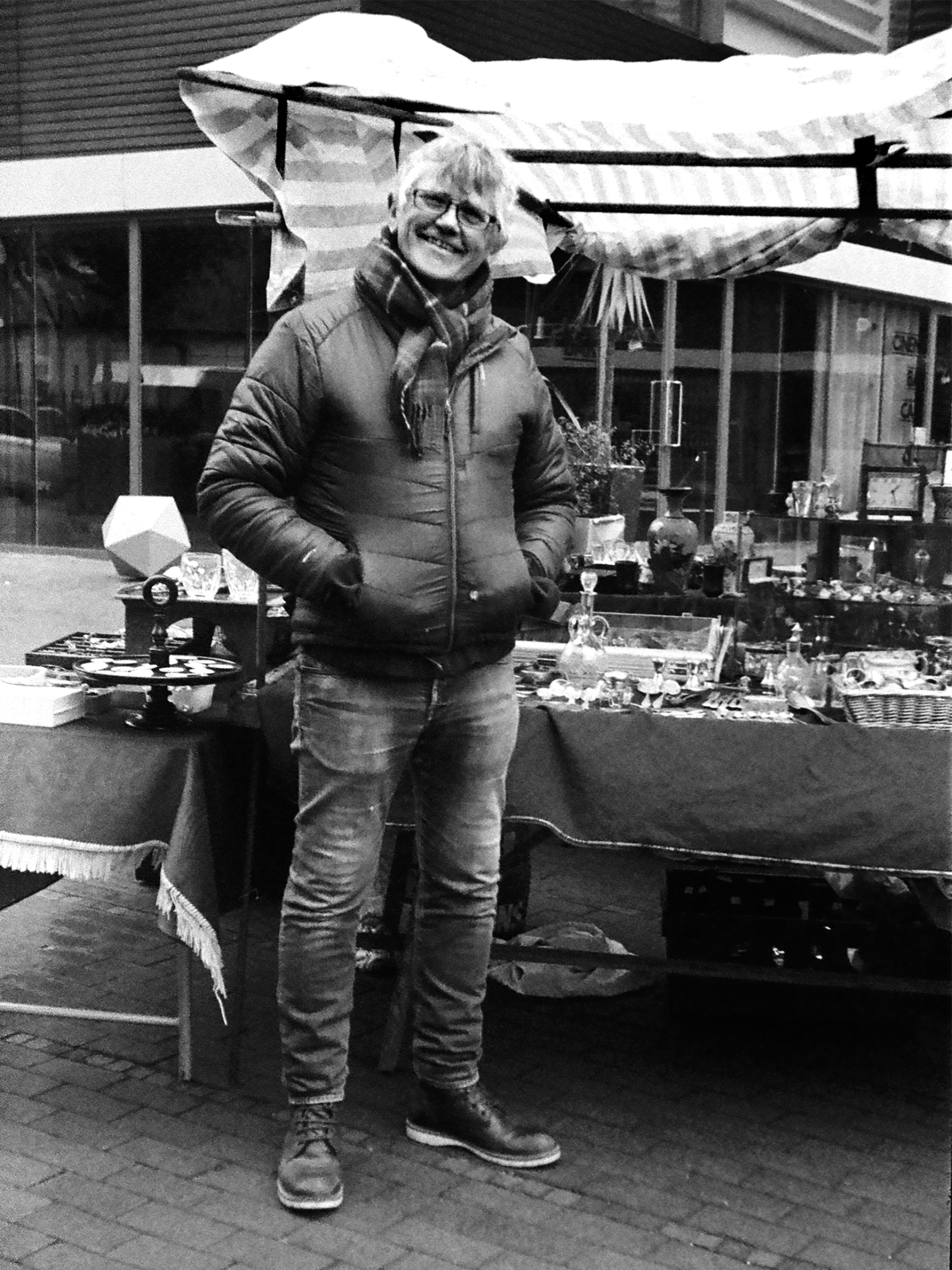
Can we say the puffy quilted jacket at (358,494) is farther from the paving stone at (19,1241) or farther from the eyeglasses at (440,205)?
the paving stone at (19,1241)

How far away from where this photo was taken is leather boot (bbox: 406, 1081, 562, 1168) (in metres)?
3.78

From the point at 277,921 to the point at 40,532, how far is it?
9809 mm

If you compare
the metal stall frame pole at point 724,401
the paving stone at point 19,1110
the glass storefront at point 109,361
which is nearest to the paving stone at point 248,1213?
the paving stone at point 19,1110

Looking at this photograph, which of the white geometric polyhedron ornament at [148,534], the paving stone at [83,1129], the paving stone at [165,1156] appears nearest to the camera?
the paving stone at [165,1156]

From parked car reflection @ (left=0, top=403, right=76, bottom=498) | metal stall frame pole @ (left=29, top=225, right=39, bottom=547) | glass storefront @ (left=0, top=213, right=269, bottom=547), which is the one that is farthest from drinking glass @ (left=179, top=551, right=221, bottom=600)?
metal stall frame pole @ (left=29, top=225, right=39, bottom=547)

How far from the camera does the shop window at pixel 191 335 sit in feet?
44.0

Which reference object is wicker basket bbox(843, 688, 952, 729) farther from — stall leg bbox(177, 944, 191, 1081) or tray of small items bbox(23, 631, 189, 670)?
tray of small items bbox(23, 631, 189, 670)

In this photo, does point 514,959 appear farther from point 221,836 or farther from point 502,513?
point 502,513

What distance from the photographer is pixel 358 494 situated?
11.6 feet

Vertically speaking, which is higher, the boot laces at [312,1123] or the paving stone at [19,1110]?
the boot laces at [312,1123]

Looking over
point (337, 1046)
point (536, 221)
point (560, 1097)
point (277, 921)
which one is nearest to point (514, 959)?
point (560, 1097)

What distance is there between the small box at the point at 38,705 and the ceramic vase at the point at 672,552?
3.02 meters

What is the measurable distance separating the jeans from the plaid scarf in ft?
1.81

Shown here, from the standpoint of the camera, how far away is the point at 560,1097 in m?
4.19
